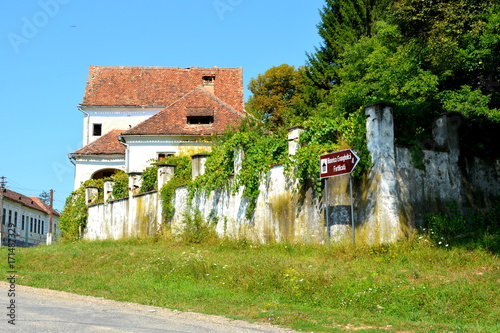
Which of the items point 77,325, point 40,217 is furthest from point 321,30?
point 40,217

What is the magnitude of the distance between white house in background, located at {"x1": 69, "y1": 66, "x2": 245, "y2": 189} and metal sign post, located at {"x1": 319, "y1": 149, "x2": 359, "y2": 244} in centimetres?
1942

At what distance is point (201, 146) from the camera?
1470 inches

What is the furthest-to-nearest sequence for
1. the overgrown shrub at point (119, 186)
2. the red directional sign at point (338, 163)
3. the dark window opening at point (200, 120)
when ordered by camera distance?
the dark window opening at point (200, 120), the overgrown shrub at point (119, 186), the red directional sign at point (338, 163)

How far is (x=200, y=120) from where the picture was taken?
127ft

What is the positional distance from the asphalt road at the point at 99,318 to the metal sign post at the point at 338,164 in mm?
6122

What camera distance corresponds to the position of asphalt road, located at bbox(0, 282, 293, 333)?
331 inches

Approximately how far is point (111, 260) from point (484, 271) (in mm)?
10713

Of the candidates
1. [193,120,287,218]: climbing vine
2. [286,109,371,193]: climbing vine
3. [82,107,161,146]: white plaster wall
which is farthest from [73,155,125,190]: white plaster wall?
[286,109,371,193]: climbing vine

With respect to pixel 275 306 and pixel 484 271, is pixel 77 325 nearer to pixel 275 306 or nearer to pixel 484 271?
pixel 275 306

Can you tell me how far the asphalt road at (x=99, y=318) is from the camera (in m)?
8.41

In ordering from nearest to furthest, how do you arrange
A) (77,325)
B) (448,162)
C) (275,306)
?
1. (77,325)
2. (275,306)
3. (448,162)

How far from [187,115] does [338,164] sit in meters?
23.9

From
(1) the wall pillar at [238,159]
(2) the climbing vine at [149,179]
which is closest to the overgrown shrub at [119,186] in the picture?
(2) the climbing vine at [149,179]

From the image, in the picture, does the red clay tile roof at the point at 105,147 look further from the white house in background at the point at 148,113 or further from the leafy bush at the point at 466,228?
the leafy bush at the point at 466,228
